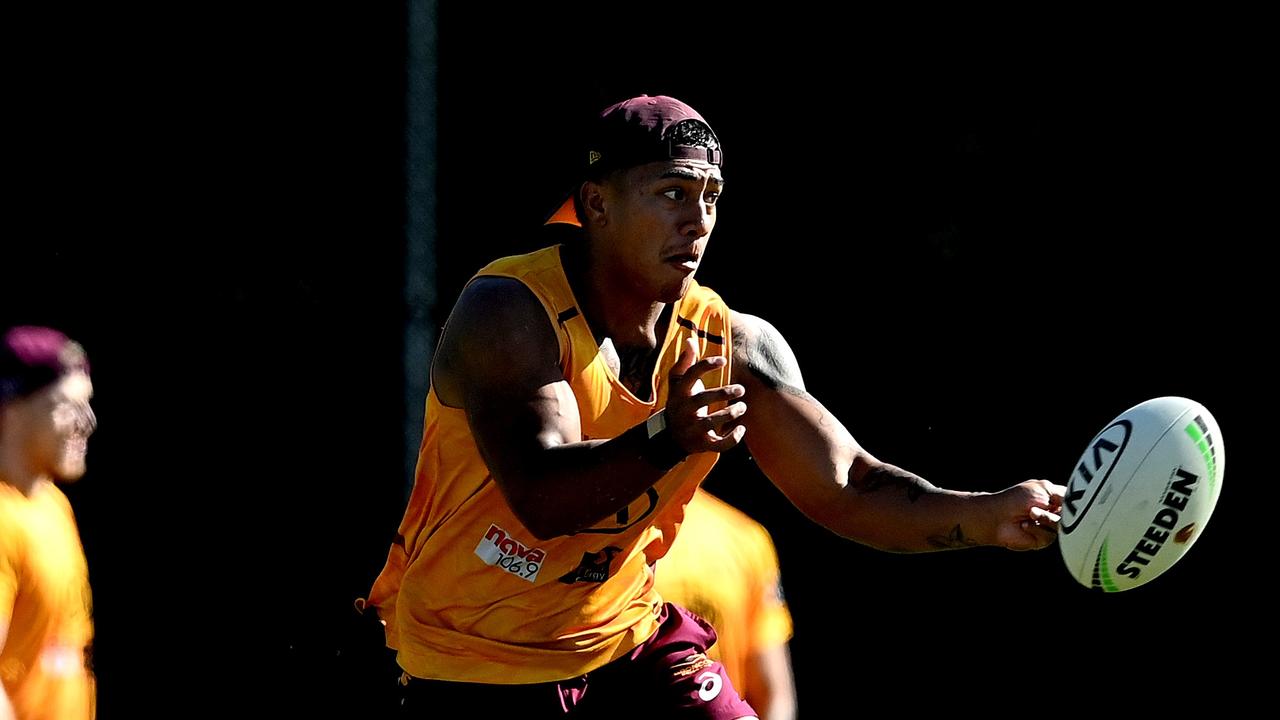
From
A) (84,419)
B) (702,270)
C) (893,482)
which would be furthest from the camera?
(702,270)

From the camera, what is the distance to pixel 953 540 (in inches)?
136

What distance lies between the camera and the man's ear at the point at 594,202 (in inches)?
138

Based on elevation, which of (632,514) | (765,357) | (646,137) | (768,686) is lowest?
(768,686)

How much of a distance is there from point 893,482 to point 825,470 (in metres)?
0.15

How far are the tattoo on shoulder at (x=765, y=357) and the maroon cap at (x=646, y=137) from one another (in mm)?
411

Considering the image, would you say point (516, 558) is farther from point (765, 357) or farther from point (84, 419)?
point (84, 419)

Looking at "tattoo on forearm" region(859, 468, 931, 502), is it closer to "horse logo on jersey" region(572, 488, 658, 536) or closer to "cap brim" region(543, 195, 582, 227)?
"horse logo on jersey" region(572, 488, 658, 536)

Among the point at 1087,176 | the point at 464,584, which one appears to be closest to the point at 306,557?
the point at 464,584

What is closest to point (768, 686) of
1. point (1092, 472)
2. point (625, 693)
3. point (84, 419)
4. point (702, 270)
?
point (625, 693)

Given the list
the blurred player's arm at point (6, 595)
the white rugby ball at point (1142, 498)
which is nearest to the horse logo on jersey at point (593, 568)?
the white rugby ball at point (1142, 498)

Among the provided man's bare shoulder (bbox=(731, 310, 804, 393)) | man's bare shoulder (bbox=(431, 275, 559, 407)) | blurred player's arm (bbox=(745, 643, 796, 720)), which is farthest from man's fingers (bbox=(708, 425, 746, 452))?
blurred player's arm (bbox=(745, 643, 796, 720))

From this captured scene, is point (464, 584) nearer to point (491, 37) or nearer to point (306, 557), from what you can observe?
point (306, 557)

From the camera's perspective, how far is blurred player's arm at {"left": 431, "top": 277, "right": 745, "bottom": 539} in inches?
114

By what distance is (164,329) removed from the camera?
210 inches
